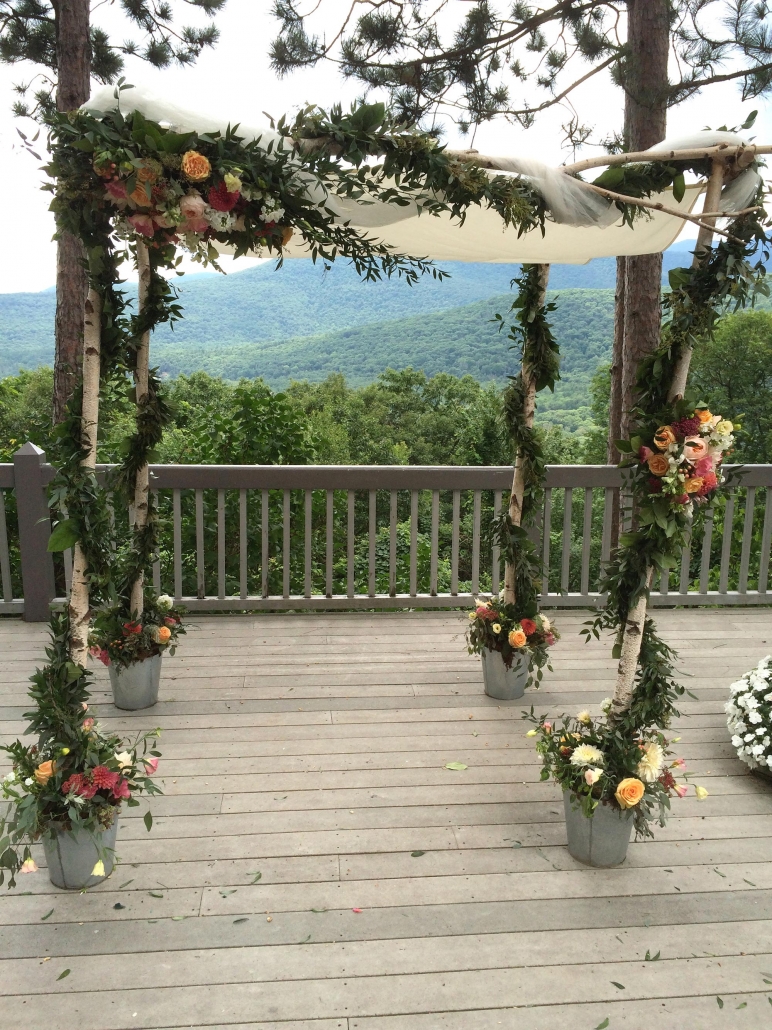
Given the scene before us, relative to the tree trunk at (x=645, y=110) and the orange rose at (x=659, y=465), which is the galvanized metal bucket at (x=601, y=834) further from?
the tree trunk at (x=645, y=110)

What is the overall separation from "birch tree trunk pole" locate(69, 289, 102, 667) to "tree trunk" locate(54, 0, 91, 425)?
3.27 meters

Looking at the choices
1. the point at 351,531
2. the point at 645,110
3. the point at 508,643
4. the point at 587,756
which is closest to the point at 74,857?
the point at 587,756

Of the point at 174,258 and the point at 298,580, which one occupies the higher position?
the point at 174,258

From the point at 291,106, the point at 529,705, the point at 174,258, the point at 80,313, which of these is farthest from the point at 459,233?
the point at 80,313

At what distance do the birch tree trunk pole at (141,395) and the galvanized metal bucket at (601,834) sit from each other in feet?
6.42

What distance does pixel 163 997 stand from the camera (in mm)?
1973

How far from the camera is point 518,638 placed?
11.7 ft

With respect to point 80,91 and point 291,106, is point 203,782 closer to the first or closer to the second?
point 291,106

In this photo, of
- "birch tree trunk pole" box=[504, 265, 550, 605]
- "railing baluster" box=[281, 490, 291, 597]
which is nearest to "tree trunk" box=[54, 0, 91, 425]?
"railing baluster" box=[281, 490, 291, 597]

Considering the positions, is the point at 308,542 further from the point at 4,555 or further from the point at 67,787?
the point at 67,787

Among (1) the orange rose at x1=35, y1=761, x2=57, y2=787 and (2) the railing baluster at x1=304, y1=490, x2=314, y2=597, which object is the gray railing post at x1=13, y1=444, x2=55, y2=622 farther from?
(1) the orange rose at x1=35, y1=761, x2=57, y2=787

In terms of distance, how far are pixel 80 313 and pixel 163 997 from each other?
4972 millimetres

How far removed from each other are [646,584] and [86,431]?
5.83 feet

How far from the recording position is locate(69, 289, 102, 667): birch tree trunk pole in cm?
242
